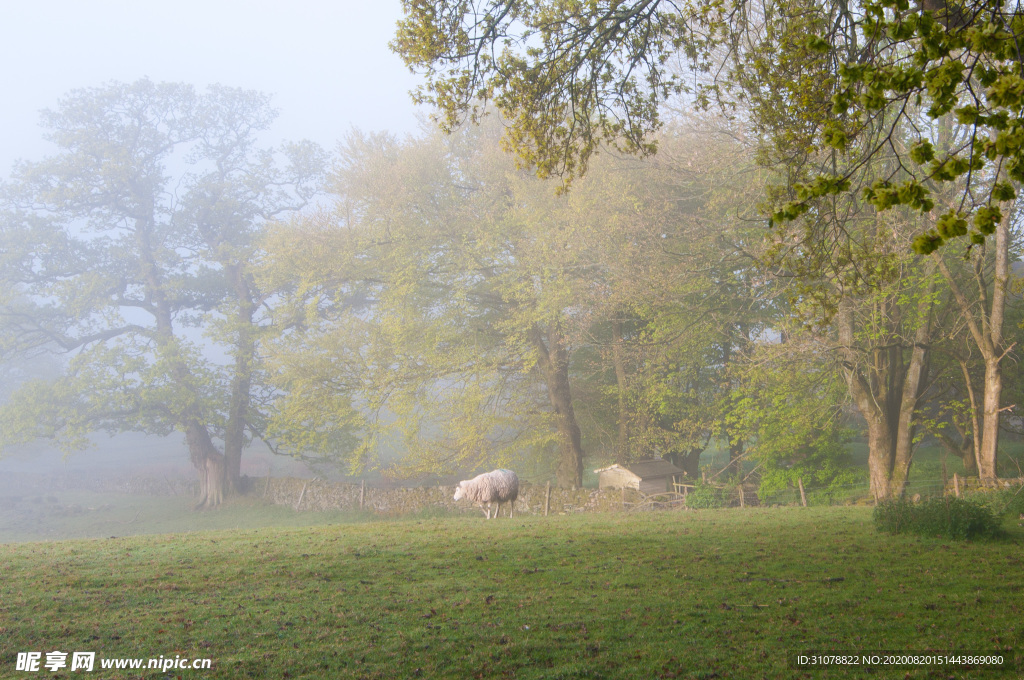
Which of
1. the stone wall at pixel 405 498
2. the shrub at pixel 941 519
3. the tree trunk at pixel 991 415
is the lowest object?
the stone wall at pixel 405 498

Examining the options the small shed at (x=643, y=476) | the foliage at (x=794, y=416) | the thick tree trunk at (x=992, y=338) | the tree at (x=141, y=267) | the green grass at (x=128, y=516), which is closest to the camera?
the thick tree trunk at (x=992, y=338)

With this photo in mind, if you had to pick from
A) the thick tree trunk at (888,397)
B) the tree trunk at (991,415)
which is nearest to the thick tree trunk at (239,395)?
the thick tree trunk at (888,397)

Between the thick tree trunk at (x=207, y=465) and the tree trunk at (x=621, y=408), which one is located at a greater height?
the tree trunk at (x=621, y=408)

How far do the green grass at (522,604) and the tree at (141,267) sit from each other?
21.5 m

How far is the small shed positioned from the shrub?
36.9ft

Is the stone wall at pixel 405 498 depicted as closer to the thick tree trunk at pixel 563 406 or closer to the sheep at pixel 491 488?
the thick tree trunk at pixel 563 406

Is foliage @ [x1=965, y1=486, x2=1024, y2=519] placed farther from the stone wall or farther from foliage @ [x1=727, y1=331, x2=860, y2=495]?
the stone wall

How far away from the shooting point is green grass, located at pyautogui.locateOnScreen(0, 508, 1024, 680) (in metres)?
5.71

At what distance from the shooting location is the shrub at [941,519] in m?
10.3

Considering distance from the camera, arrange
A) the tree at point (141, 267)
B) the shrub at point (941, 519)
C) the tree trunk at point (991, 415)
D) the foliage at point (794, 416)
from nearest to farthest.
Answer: the shrub at point (941, 519) < the tree trunk at point (991, 415) < the foliage at point (794, 416) < the tree at point (141, 267)

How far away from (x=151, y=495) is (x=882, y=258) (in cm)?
3986

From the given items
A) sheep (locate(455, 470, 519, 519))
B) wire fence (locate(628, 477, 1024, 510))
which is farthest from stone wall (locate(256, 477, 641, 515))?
sheep (locate(455, 470, 519, 519))

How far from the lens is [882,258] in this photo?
6.68 metres

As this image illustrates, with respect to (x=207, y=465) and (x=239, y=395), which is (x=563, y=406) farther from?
(x=207, y=465)
